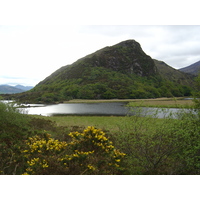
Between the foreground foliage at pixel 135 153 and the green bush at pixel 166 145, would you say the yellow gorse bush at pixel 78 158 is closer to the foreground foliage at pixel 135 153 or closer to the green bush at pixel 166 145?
the foreground foliage at pixel 135 153

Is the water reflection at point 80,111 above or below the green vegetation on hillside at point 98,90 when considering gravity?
below

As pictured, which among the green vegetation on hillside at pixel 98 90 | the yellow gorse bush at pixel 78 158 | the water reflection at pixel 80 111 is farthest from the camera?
the green vegetation on hillside at pixel 98 90

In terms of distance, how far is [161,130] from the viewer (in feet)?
22.4

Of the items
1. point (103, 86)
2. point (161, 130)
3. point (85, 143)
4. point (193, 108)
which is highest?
point (103, 86)

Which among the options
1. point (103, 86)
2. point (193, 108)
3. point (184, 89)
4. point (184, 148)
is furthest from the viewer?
point (184, 89)

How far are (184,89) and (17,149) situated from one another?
8686 inches

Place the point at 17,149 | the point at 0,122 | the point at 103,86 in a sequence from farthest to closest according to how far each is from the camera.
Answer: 1. the point at 103,86
2. the point at 0,122
3. the point at 17,149

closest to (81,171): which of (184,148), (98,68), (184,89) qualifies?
(184,148)

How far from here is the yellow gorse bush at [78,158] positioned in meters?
6.36

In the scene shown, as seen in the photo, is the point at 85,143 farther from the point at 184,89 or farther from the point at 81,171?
the point at 184,89

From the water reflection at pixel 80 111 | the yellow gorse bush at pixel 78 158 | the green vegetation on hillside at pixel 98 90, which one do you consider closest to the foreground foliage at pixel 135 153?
the yellow gorse bush at pixel 78 158

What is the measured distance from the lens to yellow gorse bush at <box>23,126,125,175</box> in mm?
6359

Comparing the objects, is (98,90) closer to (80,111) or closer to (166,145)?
(80,111)

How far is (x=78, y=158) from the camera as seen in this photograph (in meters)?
7.02
